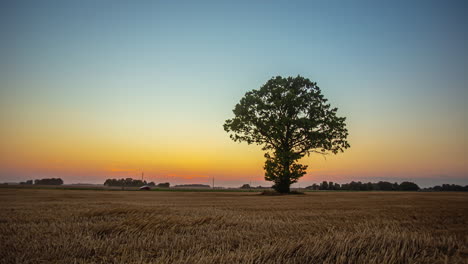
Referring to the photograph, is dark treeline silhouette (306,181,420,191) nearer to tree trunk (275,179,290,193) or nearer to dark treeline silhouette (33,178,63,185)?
tree trunk (275,179,290,193)

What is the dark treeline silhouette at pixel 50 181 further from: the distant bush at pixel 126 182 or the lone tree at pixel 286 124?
the lone tree at pixel 286 124

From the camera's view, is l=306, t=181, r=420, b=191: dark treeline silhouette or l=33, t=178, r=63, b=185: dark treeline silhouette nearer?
l=306, t=181, r=420, b=191: dark treeline silhouette

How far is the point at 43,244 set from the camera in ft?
11.0

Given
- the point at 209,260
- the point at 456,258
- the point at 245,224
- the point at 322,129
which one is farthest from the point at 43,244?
the point at 322,129

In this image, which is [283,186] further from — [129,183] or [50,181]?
[50,181]

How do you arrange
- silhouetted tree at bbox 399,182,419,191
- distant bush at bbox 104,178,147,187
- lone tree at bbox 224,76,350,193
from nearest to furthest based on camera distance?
lone tree at bbox 224,76,350,193
silhouetted tree at bbox 399,182,419,191
distant bush at bbox 104,178,147,187

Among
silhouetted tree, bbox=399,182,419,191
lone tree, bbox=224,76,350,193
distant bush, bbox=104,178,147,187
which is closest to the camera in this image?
lone tree, bbox=224,76,350,193

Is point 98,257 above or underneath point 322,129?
underneath

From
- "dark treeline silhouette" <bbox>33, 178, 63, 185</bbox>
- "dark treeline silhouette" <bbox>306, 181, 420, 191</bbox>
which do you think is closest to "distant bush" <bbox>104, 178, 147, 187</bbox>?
"dark treeline silhouette" <bbox>33, 178, 63, 185</bbox>

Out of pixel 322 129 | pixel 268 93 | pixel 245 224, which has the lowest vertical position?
pixel 245 224

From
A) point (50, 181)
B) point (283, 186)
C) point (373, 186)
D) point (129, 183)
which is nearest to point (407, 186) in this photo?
point (373, 186)

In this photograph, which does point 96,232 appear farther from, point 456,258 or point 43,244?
point 456,258

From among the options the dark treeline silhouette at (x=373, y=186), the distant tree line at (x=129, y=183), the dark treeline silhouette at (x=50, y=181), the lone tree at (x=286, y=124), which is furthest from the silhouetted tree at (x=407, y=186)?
the dark treeline silhouette at (x=50, y=181)

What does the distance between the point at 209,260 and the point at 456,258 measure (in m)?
2.32
